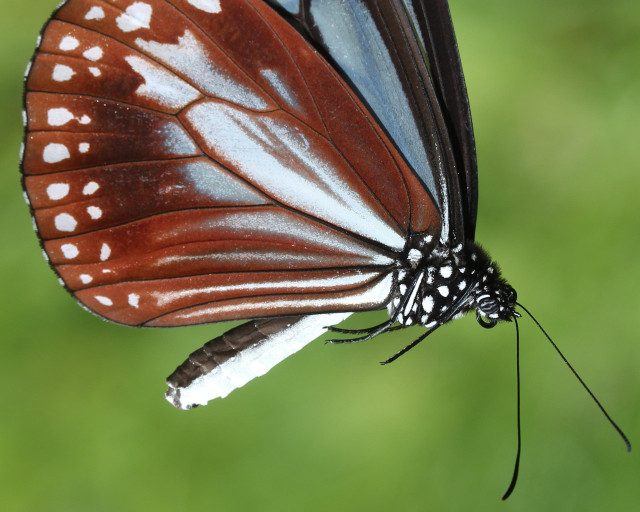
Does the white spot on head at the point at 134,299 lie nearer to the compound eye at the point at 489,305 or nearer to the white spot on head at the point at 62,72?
the white spot on head at the point at 62,72

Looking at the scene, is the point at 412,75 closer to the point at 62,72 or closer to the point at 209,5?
the point at 209,5

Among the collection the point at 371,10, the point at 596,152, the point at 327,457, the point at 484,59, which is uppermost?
the point at 371,10

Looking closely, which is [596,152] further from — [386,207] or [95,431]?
[95,431]

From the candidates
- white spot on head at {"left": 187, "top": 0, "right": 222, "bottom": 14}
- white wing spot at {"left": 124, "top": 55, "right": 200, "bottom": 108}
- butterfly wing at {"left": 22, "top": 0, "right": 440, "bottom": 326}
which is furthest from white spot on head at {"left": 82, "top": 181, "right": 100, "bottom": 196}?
white spot on head at {"left": 187, "top": 0, "right": 222, "bottom": 14}

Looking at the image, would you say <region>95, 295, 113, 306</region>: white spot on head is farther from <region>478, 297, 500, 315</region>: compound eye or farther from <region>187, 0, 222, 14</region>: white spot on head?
<region>478, 297, 500, 315</region>: compound eye

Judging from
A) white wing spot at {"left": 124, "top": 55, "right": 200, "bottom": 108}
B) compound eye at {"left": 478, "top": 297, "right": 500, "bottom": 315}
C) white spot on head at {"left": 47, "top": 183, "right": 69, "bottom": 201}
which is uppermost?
white wing spot at {"left": 124, "top": 55, "right": 200, "bottom": 108}

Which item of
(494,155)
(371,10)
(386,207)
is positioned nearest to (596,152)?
(494,155)

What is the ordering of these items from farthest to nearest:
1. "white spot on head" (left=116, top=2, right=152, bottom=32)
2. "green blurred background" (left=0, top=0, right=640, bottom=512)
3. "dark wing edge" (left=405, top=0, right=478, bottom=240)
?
"green blurred background" (left=0, top=0, right=640, bottom=512) → "white spot on head" (left=116, top=2, right=152, bottom=32) → "dark wing edge" (left=405, top=0, right=478, bottom=240)
